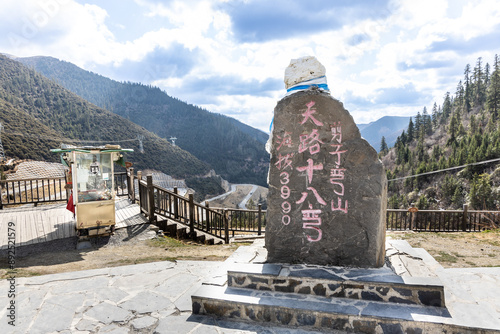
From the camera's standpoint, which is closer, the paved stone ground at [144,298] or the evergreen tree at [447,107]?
the paved stone ground at [144,298]

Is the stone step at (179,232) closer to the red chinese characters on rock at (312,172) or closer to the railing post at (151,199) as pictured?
the railing post at (151,199)

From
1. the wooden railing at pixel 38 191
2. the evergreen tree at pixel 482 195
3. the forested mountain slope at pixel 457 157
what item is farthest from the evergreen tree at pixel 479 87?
the wooden railing at pixel 38 191

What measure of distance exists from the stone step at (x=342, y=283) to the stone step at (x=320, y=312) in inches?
2.7

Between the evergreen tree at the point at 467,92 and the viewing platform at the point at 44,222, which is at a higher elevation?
the evergreen tree at the point at 467,92

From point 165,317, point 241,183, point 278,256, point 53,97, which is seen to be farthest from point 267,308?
point 241,183

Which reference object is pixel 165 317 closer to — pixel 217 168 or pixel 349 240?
pixel 349 240

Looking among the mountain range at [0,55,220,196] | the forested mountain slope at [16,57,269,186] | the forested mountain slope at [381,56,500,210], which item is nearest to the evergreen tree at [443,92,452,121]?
the forested mountain slope at [381,56,500,210]

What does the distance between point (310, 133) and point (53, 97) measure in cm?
5644

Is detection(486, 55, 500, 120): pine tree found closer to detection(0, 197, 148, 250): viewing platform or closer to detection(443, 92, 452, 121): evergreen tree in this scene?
detection(443, 92, 452, 121): evergreen tree

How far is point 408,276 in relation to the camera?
342cm

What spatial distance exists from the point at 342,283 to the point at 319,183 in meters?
1.21

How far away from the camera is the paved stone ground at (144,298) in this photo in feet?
10.5

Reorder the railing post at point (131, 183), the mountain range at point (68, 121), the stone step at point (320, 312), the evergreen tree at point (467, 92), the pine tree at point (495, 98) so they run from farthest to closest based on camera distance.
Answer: the evergreen tree at point (467, 92)
the pine tree at point (495, 98)
the mountain range at point (68, 121)
the railing post at point (131, 183)
the stone step at point (320, 312)

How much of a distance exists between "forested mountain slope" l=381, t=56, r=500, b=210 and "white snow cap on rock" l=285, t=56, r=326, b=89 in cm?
2391
